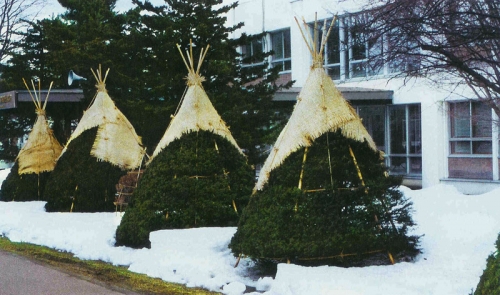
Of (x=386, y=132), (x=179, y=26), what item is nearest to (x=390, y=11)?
(x=179, y=26)

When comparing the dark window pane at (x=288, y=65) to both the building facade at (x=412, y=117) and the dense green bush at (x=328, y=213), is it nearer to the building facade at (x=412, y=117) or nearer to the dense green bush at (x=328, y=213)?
the building facade at (x=412, y=117)

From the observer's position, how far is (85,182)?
16.2 m

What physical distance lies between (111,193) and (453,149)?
34.7 ft

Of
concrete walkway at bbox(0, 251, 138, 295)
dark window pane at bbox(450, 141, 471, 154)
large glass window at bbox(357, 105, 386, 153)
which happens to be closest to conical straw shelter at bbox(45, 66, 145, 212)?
concrete walkway at bbox(0, 251, 138, 295)

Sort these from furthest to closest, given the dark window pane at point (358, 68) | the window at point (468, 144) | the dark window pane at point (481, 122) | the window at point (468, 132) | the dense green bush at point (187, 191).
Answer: the window at point (468, 144)
the window at point (468, 132)
the dark window pane at point (481, 122)
the dense green bush at point (187, 191)
the dark window pane at point (358, 68)

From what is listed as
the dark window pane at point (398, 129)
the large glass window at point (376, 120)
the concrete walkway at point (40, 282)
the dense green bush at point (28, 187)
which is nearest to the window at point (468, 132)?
the dark window pane at point (398, 129)

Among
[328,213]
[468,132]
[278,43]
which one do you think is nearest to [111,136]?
[328,213]

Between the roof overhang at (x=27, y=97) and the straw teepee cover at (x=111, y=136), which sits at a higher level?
the roof overhang at (x=27, y=97)

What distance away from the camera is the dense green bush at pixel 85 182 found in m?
16.2

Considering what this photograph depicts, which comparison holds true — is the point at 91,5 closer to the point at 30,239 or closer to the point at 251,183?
the point at 30,239

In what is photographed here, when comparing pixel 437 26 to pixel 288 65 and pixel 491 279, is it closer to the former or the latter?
pixel 491 279

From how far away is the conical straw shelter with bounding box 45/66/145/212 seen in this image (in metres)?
16.2

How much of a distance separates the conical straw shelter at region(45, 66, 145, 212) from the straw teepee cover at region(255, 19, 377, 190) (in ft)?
23.6

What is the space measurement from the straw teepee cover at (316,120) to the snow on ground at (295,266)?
4.74ft
